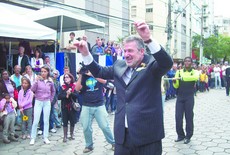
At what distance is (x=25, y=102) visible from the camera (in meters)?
7.14

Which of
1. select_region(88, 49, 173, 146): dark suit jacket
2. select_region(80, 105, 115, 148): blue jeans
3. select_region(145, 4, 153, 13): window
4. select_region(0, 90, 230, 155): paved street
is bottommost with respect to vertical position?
select_region(0, 90, 230, 155): paved street

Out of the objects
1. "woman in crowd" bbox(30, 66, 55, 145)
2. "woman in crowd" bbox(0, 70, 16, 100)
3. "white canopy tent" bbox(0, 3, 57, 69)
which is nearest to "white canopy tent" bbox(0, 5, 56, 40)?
"white canopy tent" bbox(0, 3, 57, 69)

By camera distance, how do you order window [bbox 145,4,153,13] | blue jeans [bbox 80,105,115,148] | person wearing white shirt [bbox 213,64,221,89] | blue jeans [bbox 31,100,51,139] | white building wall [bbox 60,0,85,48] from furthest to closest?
window [bbox 145,4,153,13] → person wearing white shirt [bbox 213,64,221,89] → white building wall [bbox 60,0,85,48] → blue jeans [bbox 31,100,51,139] → blue jeans [bbox 80,105,115,148]

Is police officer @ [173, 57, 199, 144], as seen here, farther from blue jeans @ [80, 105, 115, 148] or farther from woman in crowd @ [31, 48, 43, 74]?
woman in crowd @ [31, 48, 43, 74]

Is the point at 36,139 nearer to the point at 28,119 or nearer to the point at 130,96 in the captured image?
A: the point at 28,119

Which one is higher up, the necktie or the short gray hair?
the short gray hair

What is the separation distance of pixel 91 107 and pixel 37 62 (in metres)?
4.59

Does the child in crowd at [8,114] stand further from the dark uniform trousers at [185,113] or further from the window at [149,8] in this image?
the window at [149,8]

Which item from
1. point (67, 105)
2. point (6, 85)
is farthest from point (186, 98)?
point (6, 85)

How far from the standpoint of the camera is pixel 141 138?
2.98 meters

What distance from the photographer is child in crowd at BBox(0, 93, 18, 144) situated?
674cm

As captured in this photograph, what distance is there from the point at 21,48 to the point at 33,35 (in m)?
0.81

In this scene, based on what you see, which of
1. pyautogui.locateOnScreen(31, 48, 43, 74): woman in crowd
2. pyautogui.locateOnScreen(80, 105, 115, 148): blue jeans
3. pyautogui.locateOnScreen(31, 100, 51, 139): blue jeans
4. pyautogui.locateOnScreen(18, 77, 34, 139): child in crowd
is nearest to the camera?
pyautogui.locateOnScreen(80, 105, 115, 148): blue jeans

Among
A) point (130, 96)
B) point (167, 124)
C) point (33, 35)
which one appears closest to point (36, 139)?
point (33, 35)
